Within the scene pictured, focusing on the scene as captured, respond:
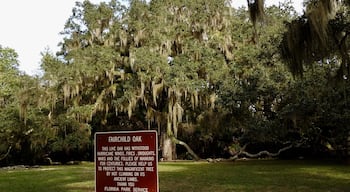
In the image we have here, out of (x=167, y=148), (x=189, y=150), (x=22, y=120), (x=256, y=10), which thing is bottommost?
(x=189, y=150)

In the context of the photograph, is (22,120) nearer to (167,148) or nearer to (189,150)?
(167,148)

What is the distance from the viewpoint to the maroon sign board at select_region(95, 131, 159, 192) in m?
4.84

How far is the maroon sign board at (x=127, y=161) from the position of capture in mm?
4844

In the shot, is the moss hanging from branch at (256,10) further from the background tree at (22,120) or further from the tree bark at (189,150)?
the tree bark at (189,150)

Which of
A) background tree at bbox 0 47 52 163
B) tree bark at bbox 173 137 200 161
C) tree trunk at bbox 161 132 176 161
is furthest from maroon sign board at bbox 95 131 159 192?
tree bark at bbox 173 137 200 161

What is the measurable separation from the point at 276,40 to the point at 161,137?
9.29 metres

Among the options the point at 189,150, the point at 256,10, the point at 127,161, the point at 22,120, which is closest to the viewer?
the point at 127,161

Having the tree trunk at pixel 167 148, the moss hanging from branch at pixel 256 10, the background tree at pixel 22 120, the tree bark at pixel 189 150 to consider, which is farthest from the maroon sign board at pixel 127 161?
the tree bark at pixel 189 150

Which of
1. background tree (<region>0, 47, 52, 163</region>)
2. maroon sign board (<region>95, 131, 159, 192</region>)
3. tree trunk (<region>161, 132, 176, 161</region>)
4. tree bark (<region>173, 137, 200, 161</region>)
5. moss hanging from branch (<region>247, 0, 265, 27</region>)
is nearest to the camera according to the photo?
maroon sign board (<region>95, 131, 159, 192</region>)

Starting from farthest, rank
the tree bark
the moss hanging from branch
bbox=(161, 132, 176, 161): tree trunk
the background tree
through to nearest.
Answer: the tree bark → bbox=(161, 132, 176, 161): tree trunk → the background tree → the moss hanging from branch

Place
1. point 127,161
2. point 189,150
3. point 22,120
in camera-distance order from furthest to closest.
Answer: point 189,150, point 22,120, point 127,161

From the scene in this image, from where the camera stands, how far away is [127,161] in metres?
4.96

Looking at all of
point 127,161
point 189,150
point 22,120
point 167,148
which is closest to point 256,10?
point 127,161

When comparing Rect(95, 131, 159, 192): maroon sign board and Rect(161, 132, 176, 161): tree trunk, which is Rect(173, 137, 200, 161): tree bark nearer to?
Rect(161, 132, 176, 161): tree trunk
